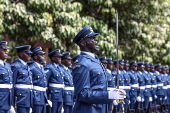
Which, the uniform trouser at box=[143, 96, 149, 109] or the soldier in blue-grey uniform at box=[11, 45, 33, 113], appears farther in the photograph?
the uniform trouser at box=[143, 96, 149, 109]

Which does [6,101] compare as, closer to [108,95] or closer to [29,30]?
[108,95]

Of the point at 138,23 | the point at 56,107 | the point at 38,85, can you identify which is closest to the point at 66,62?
the point at 56,107

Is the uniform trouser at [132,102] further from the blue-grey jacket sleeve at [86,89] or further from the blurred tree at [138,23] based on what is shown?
the blue-grey jacket sleeve at [86,89]

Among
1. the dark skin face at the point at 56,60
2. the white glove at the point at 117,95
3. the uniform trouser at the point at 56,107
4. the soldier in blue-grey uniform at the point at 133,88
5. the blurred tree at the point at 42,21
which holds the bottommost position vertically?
the uniform trouser at the point at 56,107

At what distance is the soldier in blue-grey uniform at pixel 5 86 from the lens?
8.03m

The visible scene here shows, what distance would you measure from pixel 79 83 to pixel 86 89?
0.34 ft

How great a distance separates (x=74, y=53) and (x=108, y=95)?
972 centimetres

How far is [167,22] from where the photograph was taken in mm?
19078

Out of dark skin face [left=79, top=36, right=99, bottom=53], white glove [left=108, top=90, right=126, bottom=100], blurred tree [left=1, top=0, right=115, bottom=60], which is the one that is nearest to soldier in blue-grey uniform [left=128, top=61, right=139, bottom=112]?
blurred tree [left=1, top=0, right=115, bottom=60]

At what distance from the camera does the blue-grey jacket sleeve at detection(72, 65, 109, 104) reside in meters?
4.76

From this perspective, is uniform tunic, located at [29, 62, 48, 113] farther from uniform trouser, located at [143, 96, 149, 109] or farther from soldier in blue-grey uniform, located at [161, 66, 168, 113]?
soldier in blue-grey uniform, located at [161, 66, 168, 113]

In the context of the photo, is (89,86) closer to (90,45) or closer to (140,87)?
(90,45)

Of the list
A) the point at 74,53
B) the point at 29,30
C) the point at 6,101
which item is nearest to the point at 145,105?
the point at 74,53

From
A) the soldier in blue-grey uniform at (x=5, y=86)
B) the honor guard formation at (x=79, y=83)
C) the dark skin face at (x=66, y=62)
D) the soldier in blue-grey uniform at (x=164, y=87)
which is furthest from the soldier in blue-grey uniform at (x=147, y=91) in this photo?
the soldier in blue-grey uniform at (x=5, y=86)
